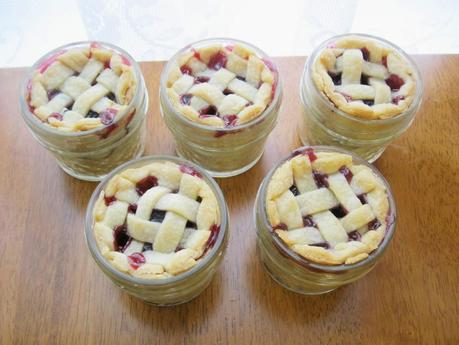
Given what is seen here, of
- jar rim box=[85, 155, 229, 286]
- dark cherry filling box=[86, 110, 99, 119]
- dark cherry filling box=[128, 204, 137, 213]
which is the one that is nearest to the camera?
jar rim box=[85, 155, 229, 286]

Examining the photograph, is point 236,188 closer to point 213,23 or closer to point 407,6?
point 213,23

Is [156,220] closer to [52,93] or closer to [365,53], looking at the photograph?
[52,93]

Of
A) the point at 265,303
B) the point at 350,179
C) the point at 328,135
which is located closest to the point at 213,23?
the point at 328,135

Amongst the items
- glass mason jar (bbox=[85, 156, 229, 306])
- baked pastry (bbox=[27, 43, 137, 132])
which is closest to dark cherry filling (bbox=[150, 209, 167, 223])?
glass mason jar (bbox=[85, 156, 229, 306])

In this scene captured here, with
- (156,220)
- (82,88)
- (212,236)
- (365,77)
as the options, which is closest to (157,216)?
(156,220)

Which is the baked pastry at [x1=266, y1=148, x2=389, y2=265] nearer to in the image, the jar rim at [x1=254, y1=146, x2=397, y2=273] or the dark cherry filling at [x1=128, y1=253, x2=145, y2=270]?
the jar rim at [x1=254, y1=146, x2=397, y2=273]

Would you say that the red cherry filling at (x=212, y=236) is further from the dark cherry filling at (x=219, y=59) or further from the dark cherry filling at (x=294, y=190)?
the dark cherry filling at (x=219, y=59)

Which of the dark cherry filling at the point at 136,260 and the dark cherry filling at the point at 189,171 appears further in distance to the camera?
the dark cherry filling at the point at 189,171

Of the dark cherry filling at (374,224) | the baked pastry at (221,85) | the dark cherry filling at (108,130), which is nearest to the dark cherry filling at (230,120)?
the baked pastry at (221,85)
